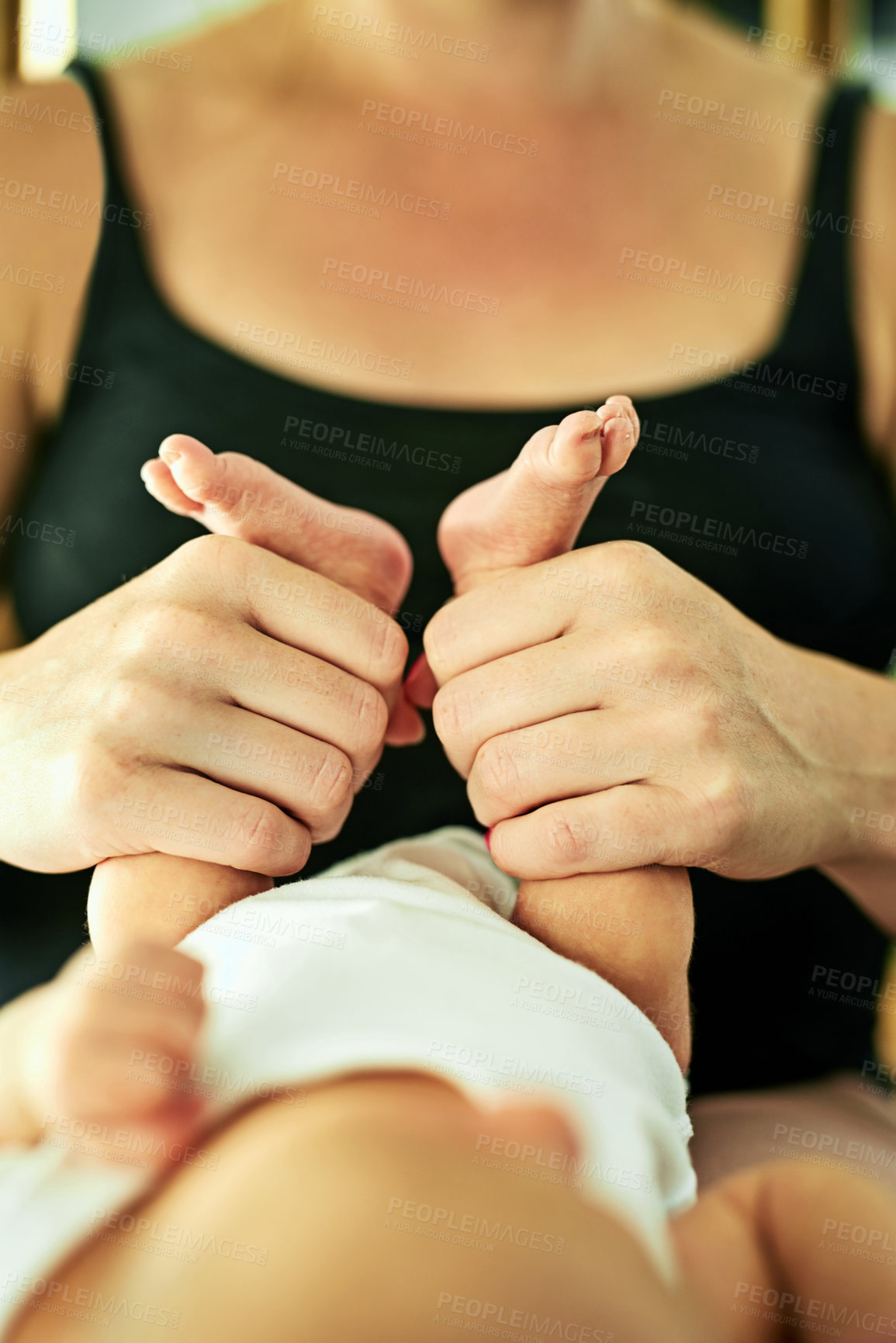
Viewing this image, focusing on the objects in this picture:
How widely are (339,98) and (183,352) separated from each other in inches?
11.5

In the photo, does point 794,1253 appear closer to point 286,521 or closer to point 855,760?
point 855,760

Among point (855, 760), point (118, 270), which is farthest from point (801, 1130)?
A: point (118, 270)

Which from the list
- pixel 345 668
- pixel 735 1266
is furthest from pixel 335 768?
pixel 735 1266

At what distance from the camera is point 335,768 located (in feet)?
1.71

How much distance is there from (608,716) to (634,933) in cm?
11

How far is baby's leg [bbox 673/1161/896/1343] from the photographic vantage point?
44 cm

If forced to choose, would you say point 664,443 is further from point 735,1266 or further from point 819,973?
point 735,1266

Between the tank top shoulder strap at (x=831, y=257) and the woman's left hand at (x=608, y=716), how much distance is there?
312 mm

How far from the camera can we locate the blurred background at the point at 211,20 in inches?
36.6

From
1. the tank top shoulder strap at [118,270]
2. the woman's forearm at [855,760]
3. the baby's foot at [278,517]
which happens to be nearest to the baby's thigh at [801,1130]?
the woman's forearm at [855,760]

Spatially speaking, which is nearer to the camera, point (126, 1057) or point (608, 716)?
point (126, 1057)

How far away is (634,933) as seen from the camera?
1.60 ft

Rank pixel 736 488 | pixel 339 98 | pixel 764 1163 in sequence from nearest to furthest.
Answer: pixel 764 1163 < pixel 736 488 < pixel 339 98

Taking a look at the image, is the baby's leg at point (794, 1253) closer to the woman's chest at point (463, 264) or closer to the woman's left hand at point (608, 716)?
the woman's left hand at point (608, 716)
